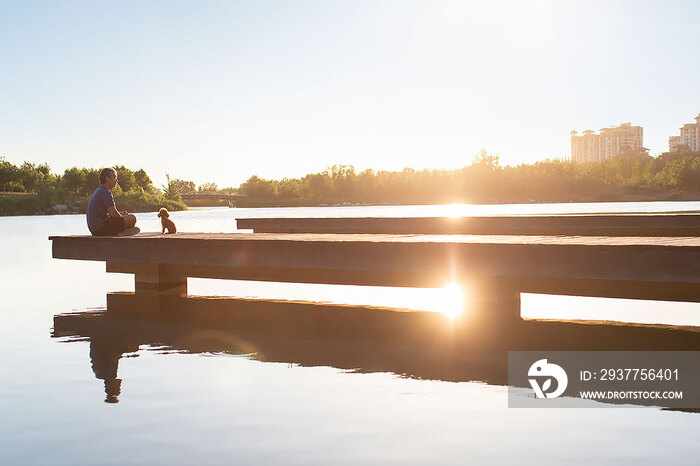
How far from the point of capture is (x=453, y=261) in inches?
298

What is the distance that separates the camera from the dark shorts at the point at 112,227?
426 inches

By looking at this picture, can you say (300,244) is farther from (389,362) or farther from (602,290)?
(602,290)

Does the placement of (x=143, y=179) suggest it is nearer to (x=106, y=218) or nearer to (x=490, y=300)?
(x=106, y=218)

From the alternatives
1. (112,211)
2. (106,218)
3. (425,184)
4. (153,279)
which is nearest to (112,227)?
(106,218)

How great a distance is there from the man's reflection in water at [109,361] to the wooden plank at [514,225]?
1006 centimetres

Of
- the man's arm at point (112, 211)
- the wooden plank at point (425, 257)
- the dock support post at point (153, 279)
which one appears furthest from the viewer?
the dock support post at point (153, 279)

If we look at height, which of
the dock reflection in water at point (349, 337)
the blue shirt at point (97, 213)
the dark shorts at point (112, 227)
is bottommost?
the dock reflection in water at point (349, 337)

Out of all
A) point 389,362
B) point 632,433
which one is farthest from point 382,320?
point 632,433

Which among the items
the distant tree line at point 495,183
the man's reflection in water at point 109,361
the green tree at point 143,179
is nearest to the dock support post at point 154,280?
the man's reflection in water at point 109,361

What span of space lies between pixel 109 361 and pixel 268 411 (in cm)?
272

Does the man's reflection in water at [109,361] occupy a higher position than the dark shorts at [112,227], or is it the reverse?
the dark shorts at [112,227]

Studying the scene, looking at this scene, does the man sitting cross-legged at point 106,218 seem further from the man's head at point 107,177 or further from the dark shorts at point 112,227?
the man's head at point 107,177

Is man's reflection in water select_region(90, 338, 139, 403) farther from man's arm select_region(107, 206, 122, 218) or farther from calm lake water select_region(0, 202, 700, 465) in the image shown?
man's arm select_region(107, 206, 122, 218)

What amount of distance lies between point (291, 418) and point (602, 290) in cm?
492
